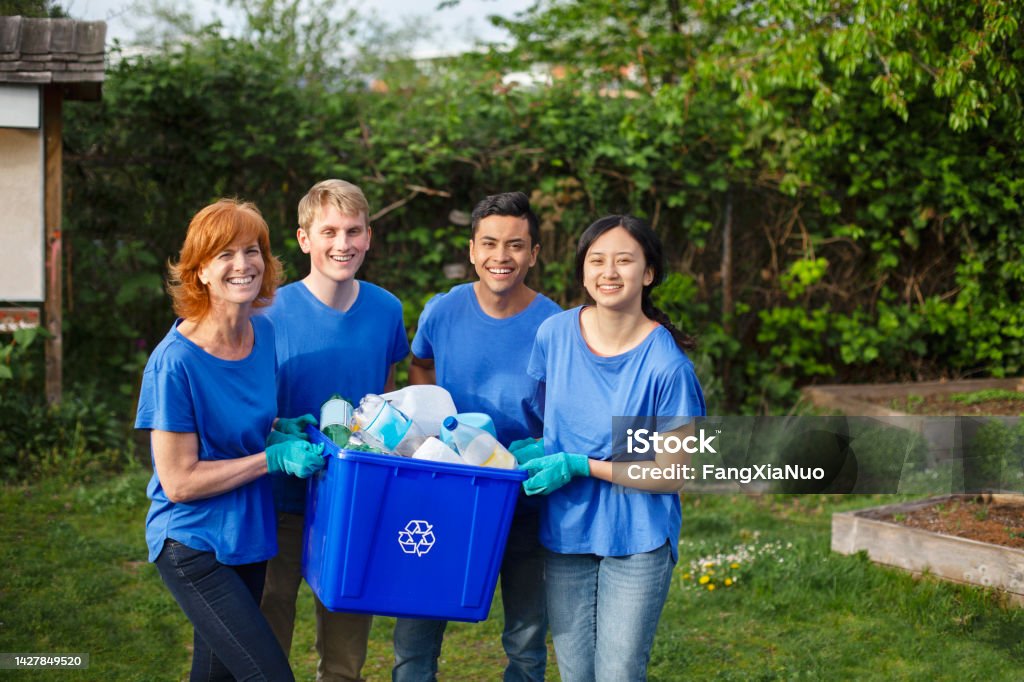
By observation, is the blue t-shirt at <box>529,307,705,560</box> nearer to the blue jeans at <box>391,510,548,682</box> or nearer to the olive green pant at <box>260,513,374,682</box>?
the blue jeans at <box>391,510,548,682</box>

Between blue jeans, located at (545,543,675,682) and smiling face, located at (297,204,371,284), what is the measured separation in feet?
3.56

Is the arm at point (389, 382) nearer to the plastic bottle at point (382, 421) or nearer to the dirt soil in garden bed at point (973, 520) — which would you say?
the plastic bottle at point (382, 421)

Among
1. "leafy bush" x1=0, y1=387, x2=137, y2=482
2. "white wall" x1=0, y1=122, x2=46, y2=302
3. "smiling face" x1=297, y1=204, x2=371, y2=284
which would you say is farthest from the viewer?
"white wall" x1=0, y1=122, x2=46, y2=302

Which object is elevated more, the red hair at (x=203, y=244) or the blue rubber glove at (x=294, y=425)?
the red hair at (x=203, y=244)

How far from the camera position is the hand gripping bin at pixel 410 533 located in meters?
2.78

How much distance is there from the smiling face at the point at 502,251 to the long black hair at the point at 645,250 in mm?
319

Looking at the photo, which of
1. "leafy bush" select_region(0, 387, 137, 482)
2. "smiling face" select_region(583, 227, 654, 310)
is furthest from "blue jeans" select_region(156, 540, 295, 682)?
"leafy bush" select_region(0, 387, 137, 482)

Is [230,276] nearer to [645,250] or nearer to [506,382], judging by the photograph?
[506,382]

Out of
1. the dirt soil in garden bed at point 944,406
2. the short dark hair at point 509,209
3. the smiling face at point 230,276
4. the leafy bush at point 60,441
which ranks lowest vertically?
the leafy bush at point 60,441

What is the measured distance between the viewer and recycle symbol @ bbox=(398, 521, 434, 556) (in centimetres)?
284

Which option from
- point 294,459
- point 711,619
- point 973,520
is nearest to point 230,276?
point 294,459

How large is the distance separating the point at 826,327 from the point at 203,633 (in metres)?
7.29

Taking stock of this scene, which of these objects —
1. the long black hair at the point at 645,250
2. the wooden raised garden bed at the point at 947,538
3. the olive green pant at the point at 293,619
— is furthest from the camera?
the wooden raised garden bed at the point at 947,538

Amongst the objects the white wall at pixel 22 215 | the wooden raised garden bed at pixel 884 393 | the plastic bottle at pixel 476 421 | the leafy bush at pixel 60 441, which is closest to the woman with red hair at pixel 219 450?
the plastic bottle at pixel 476 421
